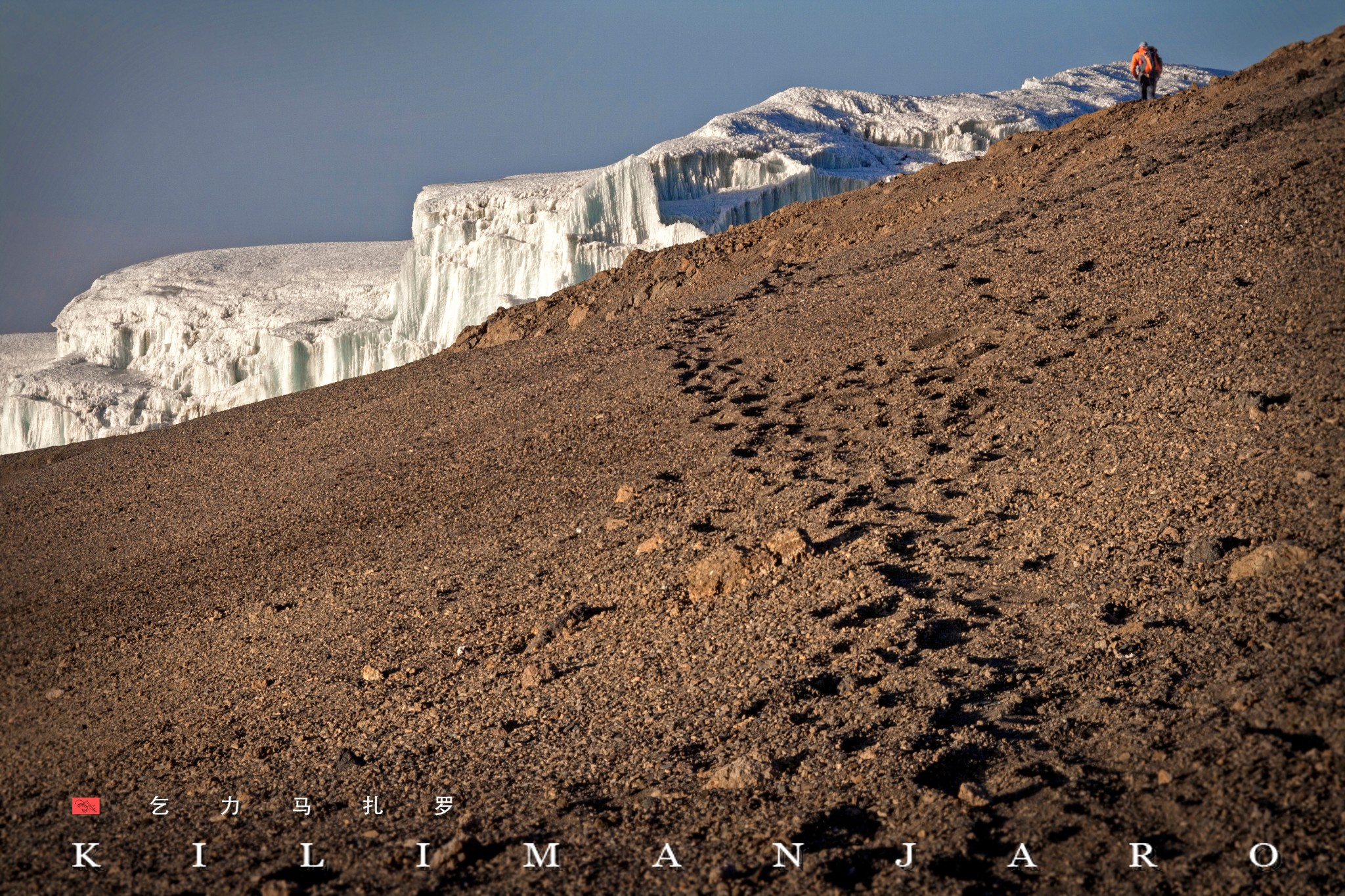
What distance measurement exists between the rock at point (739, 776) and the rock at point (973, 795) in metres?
0.84

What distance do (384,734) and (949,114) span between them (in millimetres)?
27115

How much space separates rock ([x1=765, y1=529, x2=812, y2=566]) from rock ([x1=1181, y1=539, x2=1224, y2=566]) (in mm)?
2243

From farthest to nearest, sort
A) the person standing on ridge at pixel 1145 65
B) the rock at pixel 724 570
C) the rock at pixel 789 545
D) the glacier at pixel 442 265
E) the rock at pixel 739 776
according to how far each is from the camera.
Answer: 1. the glacier at pixel 442 265
2. the person standing on ridge at pixel 1145 65
3. the rock at pixel 789 545
4. the rock at pixel 724 570
5. the rock at pixel 739 776

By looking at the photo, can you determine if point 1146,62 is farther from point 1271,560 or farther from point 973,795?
point 973,795

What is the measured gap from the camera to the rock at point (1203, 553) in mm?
5496

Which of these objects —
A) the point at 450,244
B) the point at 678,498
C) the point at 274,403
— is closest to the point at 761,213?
the point at 450,244

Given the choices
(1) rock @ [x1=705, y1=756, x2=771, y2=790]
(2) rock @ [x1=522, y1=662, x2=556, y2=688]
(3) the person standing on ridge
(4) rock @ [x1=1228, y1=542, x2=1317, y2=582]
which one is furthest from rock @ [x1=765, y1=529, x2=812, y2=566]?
(3) the person standing on ridge

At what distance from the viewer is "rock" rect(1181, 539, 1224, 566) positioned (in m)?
5.50

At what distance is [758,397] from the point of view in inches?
396

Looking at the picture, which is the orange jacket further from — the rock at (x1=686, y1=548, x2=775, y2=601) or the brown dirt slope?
the rock at (x1=686, y1=548, x2=775, y2=601)

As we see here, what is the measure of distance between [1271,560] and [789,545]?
2768 mm

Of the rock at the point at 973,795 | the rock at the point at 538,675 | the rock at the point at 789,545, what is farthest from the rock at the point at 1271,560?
the rock at the point at 538,675

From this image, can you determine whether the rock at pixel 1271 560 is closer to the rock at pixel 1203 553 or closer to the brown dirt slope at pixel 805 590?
the brown dirt slope at pixel 805 590

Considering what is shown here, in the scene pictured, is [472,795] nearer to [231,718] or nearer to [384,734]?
[384,734]
